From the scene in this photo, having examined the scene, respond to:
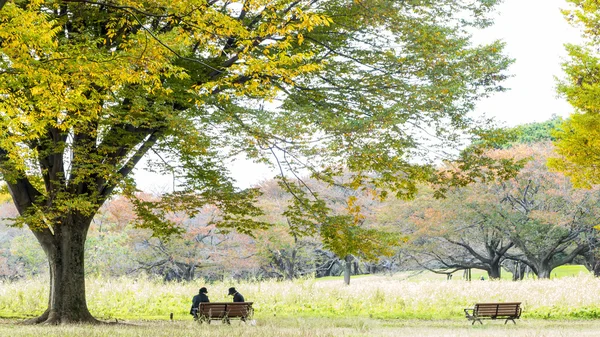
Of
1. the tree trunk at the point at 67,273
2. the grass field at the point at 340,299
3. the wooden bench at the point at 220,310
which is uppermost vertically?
the tree trunk at the point at 67,273

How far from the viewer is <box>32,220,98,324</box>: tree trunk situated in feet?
49.8

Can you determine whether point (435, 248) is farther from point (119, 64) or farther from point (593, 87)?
point (119, 64)

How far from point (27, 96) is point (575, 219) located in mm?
28432

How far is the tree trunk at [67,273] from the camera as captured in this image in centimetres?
1518

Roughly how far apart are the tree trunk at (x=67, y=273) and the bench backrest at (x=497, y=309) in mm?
9483

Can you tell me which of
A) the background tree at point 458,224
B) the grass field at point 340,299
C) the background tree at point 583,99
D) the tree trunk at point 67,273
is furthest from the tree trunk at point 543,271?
the tree trunk at point 67,273

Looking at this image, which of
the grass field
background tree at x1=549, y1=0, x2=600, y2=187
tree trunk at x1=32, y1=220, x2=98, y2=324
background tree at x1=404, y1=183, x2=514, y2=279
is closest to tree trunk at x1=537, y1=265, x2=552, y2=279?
background tree at x1=404, y1=183, x2=514, y2=279

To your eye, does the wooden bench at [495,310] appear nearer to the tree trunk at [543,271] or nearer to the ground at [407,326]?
the ground at [407,326]

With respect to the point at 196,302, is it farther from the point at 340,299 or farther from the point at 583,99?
the point at 583,99

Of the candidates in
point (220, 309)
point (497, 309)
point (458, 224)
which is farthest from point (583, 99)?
point (458, 224)

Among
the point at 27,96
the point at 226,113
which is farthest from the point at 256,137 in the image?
the point at 27,96

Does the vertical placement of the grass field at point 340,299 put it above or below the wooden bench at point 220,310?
below

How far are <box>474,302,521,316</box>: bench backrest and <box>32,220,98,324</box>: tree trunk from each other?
9.48 metres

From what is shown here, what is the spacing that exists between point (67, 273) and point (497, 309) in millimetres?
10698
